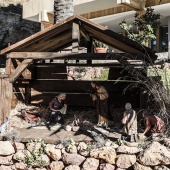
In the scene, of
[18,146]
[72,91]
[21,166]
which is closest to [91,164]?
[21,166]

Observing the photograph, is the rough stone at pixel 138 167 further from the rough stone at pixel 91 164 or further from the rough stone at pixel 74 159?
the rough stone at pixel 74 159

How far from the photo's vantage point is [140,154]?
541cm

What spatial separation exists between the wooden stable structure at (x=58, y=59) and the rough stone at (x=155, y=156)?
223 cm

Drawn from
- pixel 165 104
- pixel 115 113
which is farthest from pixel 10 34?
pixel 165 104

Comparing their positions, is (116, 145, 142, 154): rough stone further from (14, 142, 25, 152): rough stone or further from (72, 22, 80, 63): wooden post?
(72, 22, 80, 63): wooden post

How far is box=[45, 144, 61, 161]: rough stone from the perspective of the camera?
6004mm

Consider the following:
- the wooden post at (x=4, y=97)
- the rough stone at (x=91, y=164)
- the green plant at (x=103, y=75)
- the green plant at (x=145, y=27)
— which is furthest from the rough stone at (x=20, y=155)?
the green plant at (x=145, y=27)

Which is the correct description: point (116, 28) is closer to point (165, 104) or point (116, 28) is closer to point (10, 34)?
point (10, 34)

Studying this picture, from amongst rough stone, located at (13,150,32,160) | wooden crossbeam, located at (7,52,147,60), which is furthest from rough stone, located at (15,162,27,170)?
wooden crossbeam, located at (7,52,147,60)

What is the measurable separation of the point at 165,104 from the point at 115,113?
226 cm

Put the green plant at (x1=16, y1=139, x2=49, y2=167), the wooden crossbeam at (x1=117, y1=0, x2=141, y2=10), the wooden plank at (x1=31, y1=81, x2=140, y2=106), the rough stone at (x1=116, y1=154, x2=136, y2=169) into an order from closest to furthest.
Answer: the rough stone at (x1=116, y1=154, x2=136, y2=169) < the green plant at (x1=16, y1=139, x2=49, y2=167) < the wooden plank at (x1=31, y1=81, x2=140, y2=106) < the wooden crossbeam at (x1=117, y1=0, x2=141, y2=10)

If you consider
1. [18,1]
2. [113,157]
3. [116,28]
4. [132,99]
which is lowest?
[113,157]

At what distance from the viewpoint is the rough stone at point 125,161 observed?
5484 millimetres

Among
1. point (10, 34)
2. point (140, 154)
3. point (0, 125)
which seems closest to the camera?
point (140, 154)
